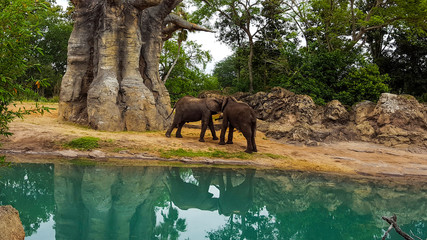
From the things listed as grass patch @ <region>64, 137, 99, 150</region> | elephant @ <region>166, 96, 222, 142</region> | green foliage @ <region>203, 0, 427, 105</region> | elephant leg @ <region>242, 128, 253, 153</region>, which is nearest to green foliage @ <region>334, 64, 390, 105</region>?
green foliage @ <region>203, 0, 427, 105</region>

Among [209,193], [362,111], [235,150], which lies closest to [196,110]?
[235,150]

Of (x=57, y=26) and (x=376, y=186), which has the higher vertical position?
(x=57, y=26)

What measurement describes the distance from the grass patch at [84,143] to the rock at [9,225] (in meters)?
6.30

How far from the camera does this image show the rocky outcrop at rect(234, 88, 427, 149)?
1491cm

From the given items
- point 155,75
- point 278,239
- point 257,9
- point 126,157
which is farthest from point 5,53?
point 257,9

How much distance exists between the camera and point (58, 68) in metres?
32.7

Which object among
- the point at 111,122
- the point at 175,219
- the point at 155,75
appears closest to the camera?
the point at 175,219

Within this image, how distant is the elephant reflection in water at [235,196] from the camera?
7.14m

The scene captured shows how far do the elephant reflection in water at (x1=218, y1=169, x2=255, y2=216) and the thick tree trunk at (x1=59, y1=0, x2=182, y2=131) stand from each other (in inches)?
231

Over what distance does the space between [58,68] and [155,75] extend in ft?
66.8

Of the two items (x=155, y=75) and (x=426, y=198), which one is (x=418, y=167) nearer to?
(x=426, y=198)

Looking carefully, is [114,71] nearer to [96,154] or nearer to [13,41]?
[96,154]

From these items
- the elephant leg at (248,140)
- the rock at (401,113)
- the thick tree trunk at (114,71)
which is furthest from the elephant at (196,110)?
the rock at (401,113)

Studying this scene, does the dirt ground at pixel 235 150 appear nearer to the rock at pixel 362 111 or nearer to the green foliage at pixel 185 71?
the rock at pixel 362 111
